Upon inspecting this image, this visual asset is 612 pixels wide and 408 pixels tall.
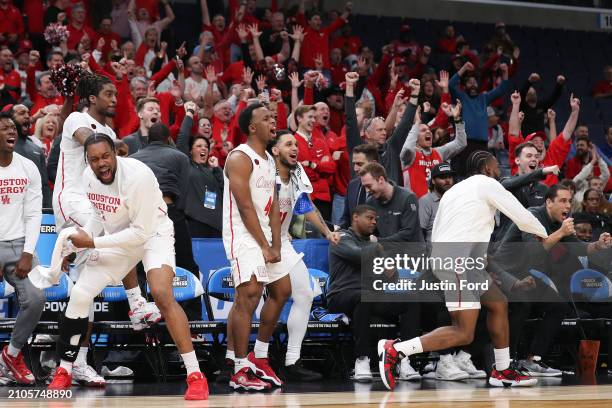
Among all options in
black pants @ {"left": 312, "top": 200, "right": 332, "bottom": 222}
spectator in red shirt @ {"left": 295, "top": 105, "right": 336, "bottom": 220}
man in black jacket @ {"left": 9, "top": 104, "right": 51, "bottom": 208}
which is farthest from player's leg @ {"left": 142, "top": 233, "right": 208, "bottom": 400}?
black pants @ {"left": 312, "top": 200, "right": 332, "bottom": 222}

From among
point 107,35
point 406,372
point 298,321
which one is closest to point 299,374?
point 298,321

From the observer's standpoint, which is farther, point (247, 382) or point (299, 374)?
point (299, 374)

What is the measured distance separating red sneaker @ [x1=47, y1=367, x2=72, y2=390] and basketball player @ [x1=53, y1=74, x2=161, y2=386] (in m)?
0.53

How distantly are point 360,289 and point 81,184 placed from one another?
8.73 ft

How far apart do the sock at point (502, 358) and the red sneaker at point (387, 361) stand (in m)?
0.90

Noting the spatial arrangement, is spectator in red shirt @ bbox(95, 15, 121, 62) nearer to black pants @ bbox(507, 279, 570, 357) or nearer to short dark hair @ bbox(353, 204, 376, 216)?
short dark hair @ bbox(353, 204, 376, 216)

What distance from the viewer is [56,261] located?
7.51 meters

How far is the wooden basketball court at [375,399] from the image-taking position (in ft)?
22.5

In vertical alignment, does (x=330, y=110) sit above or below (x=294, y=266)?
above

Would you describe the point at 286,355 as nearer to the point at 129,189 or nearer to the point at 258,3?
the point at 129,189

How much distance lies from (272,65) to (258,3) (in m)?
4.79

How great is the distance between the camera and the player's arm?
326 inches

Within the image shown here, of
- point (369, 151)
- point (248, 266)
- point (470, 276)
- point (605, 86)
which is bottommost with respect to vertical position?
point (470, 276)
